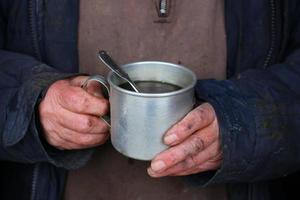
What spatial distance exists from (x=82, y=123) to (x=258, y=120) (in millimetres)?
309

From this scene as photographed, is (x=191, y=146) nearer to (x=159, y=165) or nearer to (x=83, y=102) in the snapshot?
(x=159, y=165)

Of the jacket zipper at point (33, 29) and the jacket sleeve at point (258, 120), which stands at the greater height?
the jacket zipper at point (33, 29)

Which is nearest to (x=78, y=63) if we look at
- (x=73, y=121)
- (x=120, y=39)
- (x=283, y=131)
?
(x=120, y=39)

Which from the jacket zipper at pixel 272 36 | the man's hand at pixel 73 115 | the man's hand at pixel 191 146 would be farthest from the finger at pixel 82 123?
the jacket zipper at pixel 272 36

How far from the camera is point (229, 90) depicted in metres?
1.03

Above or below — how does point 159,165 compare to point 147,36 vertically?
below

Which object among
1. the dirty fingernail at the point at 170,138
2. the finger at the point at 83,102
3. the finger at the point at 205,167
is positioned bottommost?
the finger at the point at 205,167

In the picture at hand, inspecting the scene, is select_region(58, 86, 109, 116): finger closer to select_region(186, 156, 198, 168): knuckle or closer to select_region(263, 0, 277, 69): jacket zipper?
select_region(186, 156, 198, 168): knuckle

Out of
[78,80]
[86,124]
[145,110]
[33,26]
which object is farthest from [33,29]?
[145,110]

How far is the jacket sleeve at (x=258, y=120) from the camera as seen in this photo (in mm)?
1002

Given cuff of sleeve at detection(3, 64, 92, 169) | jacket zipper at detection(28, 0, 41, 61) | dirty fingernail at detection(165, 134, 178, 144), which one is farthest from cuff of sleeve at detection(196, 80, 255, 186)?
jacket zipper at detection(28, 0, 41, 61)

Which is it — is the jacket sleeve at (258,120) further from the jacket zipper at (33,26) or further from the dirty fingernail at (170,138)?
the jacket zipper at (33,26)

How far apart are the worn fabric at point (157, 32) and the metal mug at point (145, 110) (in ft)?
0.66

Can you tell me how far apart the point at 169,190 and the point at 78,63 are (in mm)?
324
